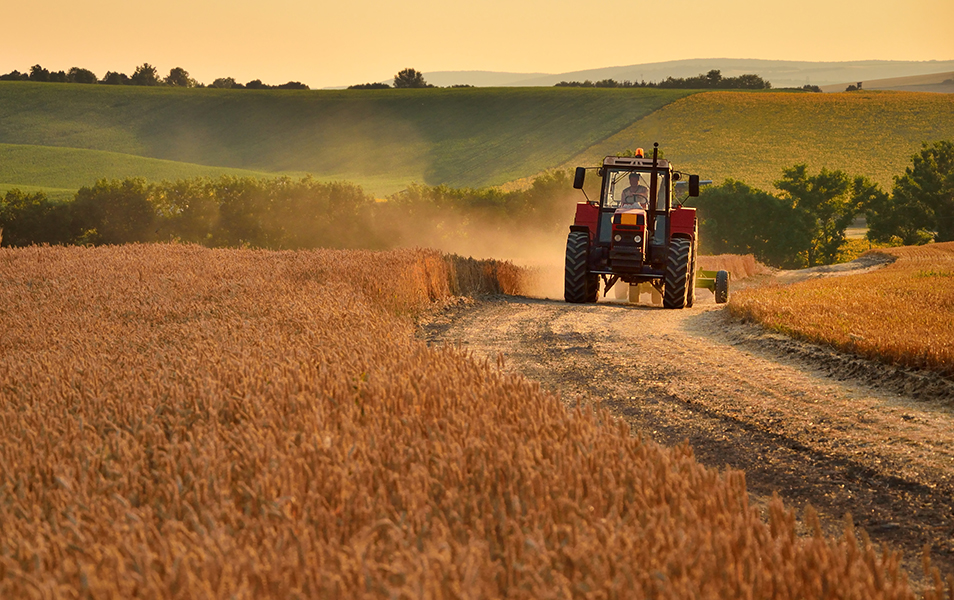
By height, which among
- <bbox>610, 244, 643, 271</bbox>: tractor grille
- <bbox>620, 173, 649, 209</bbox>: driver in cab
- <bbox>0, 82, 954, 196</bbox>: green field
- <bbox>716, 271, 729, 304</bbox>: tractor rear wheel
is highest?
<bbox>0, 82, 954, 196</bbox>: green field

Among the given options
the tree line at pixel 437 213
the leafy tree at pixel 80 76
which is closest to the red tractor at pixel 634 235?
the tree line at pixel 437 213

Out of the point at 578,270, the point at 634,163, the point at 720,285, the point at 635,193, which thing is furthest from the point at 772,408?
the point at 720,285

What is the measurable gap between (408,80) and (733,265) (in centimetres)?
9460

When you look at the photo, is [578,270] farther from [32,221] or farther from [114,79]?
[114,79]

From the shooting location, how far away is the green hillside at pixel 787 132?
7275 centimetres

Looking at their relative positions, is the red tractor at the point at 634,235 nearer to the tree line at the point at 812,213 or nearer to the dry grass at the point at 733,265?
the dry grass at the point at 733,265

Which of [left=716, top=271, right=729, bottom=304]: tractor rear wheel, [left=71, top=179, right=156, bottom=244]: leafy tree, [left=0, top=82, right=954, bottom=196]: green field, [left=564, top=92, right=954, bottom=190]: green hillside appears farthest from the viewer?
[left=0, top=82, right=954, bottom=196]: green field

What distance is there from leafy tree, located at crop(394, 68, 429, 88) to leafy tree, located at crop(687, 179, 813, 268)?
6946 centimetres

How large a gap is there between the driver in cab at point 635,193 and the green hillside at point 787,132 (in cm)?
5436

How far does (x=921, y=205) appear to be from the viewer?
61406 millimetres

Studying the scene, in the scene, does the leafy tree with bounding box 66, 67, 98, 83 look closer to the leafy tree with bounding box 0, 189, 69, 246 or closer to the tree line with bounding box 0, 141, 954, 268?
the tree line with bounding box 0, 141, 954, 268

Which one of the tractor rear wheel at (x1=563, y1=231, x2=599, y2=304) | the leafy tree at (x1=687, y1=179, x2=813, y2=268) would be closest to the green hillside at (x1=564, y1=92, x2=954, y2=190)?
the leafy tree at (x1=687, y1=179, x2=813, y2=268)

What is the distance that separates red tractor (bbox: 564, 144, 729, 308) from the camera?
1573cm

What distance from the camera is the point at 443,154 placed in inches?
3334
